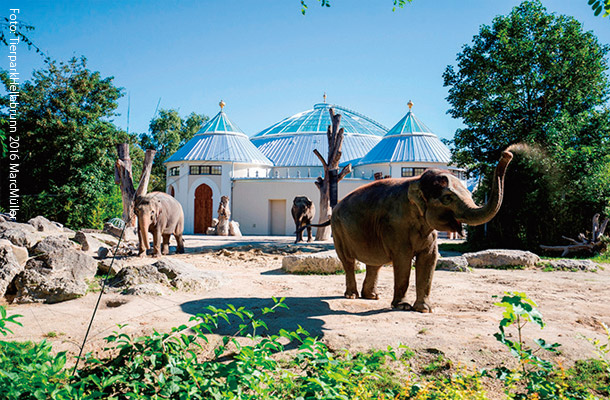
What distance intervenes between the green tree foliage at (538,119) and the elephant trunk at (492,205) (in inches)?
438

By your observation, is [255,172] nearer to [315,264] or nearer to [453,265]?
[315,264]

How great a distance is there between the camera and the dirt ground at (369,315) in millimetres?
4188

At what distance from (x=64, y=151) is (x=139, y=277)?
890 inches

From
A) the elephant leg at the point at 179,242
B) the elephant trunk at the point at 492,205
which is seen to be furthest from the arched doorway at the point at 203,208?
the elephant trunk at the point at 492,205

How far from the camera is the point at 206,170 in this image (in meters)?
31.5

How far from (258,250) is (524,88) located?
35.9ft

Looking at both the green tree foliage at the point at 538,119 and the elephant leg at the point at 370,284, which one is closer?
the elephant leg at the point at 370,284

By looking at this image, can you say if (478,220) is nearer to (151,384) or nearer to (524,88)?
(151,384)

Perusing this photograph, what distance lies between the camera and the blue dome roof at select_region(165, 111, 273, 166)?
1245 inches

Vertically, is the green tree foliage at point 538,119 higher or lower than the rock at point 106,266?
higher

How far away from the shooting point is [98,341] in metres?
4.28

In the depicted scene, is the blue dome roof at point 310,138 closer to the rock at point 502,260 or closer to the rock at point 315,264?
the rock at point 502,260

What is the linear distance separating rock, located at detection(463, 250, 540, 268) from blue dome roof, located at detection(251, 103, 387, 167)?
25.2m

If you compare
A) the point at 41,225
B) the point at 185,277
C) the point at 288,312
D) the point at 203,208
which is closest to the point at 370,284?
the point at 288,312
